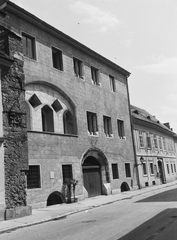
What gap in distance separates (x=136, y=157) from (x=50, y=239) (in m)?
20.5

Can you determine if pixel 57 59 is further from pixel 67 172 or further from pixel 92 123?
pixel 67 172

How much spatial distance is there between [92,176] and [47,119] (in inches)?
230

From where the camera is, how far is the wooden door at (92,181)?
65.9 ft

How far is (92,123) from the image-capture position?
72.7ft

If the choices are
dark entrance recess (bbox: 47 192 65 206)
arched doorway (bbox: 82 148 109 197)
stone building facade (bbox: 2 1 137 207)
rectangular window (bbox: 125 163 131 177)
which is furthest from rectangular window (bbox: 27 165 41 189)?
rectangular window (bbox: 125 163 131 177)

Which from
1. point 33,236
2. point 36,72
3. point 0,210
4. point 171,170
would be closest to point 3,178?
point 0,210

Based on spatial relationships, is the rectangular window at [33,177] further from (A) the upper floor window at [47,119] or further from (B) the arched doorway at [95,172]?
(B) the arched doorway at [95,172]

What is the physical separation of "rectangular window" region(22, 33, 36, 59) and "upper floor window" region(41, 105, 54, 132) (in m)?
3.41

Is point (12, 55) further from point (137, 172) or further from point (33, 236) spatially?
point (137, 172)

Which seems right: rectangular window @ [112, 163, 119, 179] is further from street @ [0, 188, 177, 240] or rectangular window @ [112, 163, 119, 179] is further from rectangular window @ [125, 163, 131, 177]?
street @ [0, 188, 177, 240]

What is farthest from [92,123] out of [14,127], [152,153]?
[152,153]

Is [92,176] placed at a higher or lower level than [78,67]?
lower

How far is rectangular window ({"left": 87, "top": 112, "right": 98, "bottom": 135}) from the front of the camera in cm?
2170

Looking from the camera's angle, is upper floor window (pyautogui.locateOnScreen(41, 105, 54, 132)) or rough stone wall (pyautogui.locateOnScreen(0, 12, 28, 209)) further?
upper floor window (pyautogui.locateOnScreen(41, 105, 54, 132))
